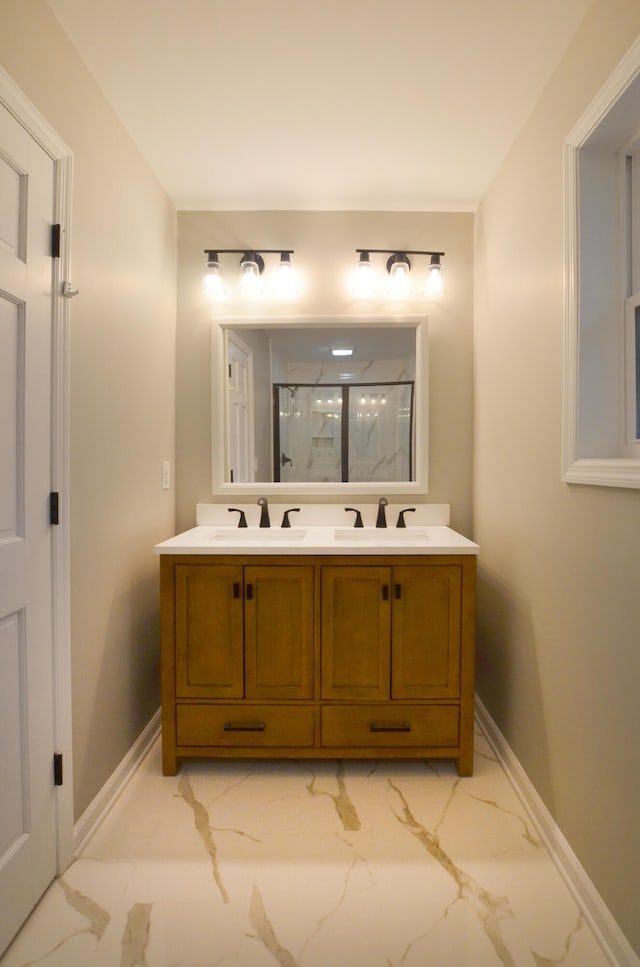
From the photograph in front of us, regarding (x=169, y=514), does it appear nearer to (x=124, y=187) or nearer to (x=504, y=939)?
(x=124, y=187)

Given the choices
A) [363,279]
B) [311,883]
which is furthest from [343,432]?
[311,883]

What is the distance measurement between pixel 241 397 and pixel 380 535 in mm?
935

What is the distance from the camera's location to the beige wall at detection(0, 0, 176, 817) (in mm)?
1346

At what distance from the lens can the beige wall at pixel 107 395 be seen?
53.0 inches

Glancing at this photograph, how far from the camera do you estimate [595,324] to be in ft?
4.26

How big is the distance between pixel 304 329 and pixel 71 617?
157 centimetres

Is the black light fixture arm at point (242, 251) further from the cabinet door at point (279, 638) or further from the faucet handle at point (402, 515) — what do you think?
the cabinet door at point (279, 638)

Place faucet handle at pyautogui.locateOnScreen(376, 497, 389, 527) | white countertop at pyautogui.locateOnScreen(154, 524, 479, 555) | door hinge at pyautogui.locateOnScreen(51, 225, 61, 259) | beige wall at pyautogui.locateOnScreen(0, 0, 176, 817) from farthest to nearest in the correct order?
1. faucet handle at pyautogui.locateOnScreen(376, 497, 389, 527)
2. white countertop at pyautogui.locateOnScreen(154, 524, 479, 555)
3. beige wall at pyautogui.locateOnScreen(0, 0, 176, 817)
4. door hinge at pyautogui.locateOnScreen(51, 225, 61, 259)

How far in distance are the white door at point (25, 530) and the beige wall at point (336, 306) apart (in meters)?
1.01

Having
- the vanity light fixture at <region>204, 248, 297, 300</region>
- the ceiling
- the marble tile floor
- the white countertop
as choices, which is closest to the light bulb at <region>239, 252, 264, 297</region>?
the vanity light fixture at <region>204, 248, 297, 300</region>

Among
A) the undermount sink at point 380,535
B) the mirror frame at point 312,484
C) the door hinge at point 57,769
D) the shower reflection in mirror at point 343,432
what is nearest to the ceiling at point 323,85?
the mirror frame at point 312,484

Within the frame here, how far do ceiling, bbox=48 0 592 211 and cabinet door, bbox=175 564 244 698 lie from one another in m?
1.63

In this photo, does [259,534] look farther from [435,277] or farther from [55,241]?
[435,277]

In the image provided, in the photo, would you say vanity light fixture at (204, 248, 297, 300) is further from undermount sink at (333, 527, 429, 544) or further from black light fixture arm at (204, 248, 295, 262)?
undermount sink at (333, 527, 429, 544)
